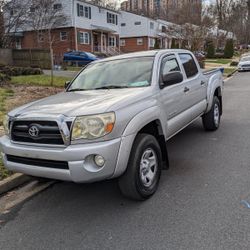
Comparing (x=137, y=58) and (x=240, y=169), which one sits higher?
(x=137, y=58)

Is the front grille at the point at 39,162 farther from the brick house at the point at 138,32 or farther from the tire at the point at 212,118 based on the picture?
the brick house at the point at 138,32

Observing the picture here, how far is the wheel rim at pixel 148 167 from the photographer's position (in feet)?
12.7

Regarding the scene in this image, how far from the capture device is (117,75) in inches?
192

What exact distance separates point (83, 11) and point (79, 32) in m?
2.43

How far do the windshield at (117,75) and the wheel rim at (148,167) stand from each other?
3.32 ft

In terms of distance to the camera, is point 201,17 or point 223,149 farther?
point 201,17

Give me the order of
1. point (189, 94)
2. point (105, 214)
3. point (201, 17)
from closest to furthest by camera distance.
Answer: point (105, 214), point (189, 94), point (201, 17)

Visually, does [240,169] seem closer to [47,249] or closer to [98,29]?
[47,249]

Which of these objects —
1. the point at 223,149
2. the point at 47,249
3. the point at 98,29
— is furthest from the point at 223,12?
the point at 47,249

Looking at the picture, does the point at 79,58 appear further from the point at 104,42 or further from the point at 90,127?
the point at 90,127

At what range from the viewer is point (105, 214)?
366 cm

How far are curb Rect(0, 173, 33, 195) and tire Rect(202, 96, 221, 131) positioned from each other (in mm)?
3982

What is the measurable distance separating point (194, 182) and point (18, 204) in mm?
2352

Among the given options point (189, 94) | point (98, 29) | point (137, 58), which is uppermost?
point (98, 29)
